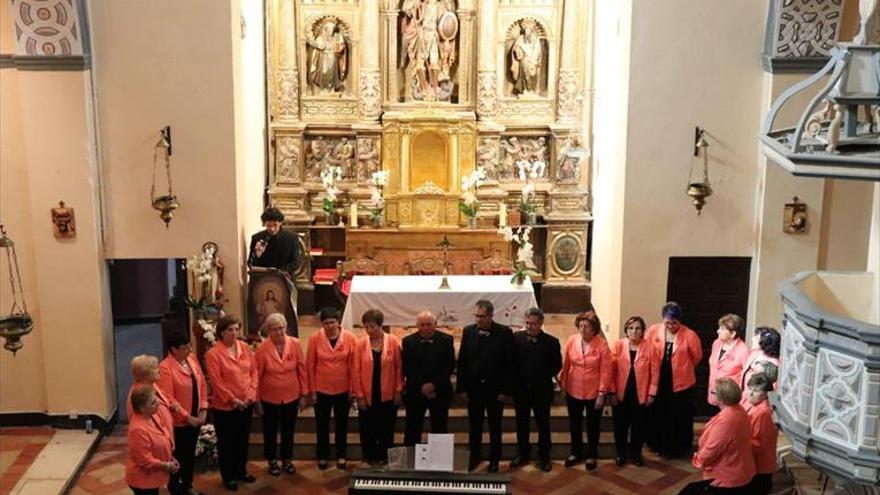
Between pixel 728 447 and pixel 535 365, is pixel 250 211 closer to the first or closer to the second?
pixel 535 365

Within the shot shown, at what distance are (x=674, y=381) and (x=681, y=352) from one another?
0.30m

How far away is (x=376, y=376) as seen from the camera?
9.84 metres

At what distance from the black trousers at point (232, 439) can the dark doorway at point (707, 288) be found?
4.75 meters

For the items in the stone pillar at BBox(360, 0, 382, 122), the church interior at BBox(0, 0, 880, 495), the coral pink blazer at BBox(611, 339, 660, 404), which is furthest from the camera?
the stone pillar at BBox(360, 0, 382, 122)

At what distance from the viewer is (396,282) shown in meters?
12.0

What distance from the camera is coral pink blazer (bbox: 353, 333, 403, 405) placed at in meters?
9.78

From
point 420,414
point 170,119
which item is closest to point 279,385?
point 420,414

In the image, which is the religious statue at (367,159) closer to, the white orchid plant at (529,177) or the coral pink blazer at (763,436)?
the white orchid plant at (529,177)

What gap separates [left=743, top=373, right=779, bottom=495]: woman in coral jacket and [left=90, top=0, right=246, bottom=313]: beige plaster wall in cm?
539

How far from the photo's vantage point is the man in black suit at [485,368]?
32.0 ft

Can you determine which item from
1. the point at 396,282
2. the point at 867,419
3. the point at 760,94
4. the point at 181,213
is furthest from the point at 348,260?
the point at 867,419

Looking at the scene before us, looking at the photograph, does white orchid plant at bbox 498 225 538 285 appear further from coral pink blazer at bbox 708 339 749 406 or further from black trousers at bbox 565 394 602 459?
coral pink blazer at bbox 708 339 749 406

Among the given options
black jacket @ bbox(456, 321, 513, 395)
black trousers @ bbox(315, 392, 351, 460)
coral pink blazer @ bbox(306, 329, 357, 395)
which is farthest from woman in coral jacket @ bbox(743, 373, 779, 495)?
black trousers @ bbox(315, 392, 351, 460)

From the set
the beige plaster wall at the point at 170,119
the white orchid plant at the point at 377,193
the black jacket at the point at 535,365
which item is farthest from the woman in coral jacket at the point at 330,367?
the white orchid plant at the point at 377,193
